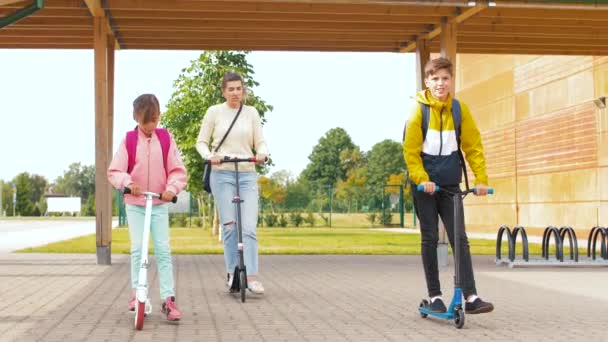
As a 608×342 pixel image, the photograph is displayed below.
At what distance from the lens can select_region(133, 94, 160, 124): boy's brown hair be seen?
681 cm

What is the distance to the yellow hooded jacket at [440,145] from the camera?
6.80 meters

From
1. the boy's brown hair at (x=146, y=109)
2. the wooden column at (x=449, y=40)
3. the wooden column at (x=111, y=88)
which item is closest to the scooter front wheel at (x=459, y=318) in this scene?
the boy's brown hair at (x=146, y=109)

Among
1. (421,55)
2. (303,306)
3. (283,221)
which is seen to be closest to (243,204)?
(303,306)

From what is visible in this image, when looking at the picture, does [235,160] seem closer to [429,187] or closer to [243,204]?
[243,204]

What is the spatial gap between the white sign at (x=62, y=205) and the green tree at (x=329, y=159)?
32.9 metres

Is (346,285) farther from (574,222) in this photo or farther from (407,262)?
(574,222)

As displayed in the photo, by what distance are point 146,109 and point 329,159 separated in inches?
4329

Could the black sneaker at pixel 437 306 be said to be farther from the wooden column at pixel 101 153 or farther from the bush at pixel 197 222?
the bush at pixel 197 222

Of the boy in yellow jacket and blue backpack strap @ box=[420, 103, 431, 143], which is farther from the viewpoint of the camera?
blue backpack strap @ box=[420, 103, 431, 143]

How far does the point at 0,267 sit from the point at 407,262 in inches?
239

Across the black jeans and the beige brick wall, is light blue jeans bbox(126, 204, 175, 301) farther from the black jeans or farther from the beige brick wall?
the beige brick wall

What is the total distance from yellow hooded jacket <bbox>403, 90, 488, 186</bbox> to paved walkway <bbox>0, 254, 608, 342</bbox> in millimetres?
1129

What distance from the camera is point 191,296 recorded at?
29.1ft

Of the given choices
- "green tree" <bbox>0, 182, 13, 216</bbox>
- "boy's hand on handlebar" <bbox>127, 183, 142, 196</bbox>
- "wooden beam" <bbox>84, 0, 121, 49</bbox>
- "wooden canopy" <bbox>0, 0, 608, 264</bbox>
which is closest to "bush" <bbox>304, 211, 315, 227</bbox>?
"wooden canopy" <bbox>0, 0, 608, 264</bbox>
